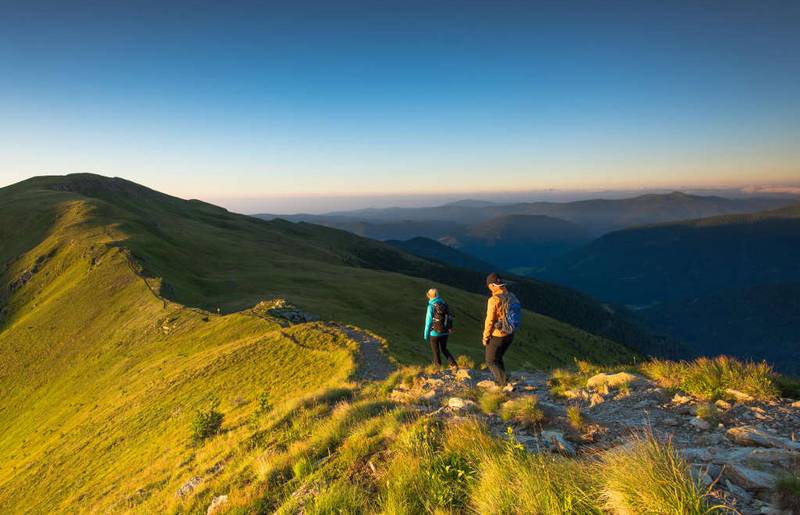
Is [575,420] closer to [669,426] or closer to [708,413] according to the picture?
[669,426]

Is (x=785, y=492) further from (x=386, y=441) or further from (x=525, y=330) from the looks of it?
(x=525, y=330)

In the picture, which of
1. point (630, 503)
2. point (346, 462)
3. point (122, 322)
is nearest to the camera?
point (630, 503)

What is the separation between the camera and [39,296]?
55.2 m

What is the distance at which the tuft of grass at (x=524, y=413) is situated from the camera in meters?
7.72

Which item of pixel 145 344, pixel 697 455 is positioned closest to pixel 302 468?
pixel 697 455

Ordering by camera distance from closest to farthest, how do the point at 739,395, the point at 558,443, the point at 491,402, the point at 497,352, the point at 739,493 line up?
the point at 739,493 < the point at 558,443 < the point at 739,395 < the point at 491,402 < the point at 497,352

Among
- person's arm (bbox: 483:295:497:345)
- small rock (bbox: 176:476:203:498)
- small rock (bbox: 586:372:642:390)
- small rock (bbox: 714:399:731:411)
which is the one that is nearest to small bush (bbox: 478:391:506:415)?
person's arm (bbox: 483:295:497:345)

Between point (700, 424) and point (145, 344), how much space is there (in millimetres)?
38471

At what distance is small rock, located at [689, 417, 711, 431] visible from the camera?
7555 millimetres

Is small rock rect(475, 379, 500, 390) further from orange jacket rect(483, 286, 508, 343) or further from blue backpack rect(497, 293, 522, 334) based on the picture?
blue backpack rect(497, 293, 522, 334)

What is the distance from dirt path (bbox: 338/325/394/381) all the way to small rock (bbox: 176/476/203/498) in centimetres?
747

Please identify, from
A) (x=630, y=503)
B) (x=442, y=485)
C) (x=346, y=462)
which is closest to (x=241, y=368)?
(x=346, y=462)

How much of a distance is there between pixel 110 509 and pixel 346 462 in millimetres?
10061

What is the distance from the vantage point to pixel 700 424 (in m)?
7.61
